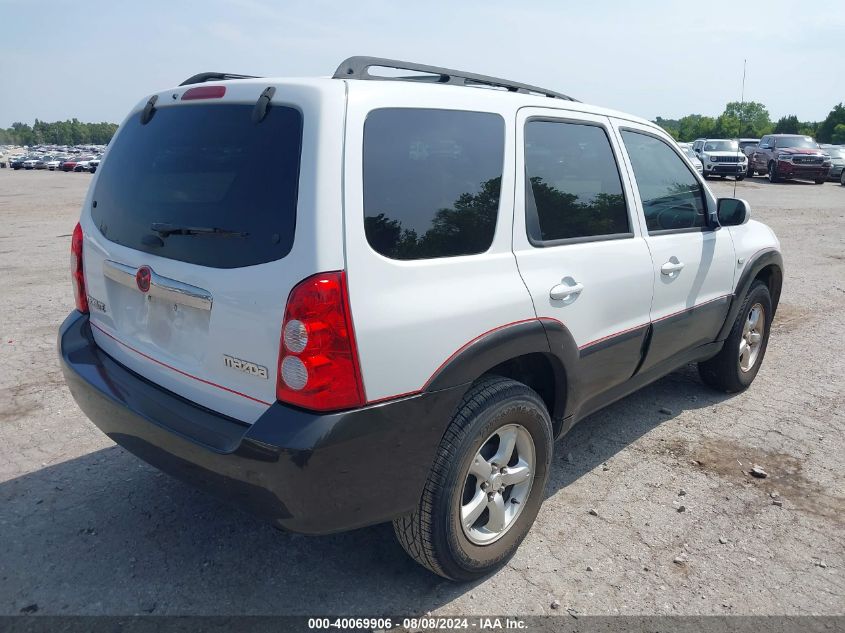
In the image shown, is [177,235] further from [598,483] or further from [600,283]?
[598,483]

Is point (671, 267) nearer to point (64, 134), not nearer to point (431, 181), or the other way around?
point (431, 181)

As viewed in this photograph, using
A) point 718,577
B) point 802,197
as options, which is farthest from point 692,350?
point 802,197

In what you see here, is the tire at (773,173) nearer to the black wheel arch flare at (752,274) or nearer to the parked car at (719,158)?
the parked car at (719,158)

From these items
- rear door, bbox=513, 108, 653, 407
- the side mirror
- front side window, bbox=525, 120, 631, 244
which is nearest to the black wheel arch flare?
the side mirror

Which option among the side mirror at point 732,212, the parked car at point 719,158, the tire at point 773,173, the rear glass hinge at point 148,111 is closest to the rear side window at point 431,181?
the rear glass hinge at point 148,111

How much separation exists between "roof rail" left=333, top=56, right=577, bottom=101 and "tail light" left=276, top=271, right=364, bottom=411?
862 millimetres

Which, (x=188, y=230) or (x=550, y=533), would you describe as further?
(x=550, y=533)

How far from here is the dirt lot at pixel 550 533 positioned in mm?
2654

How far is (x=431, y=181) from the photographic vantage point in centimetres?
245

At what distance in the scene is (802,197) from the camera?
813 inches

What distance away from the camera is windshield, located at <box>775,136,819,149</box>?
85.7ft

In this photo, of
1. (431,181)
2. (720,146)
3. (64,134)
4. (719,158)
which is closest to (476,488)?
(431,181)

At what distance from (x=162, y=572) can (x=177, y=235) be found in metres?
1.42

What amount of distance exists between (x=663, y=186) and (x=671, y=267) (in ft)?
1.63
